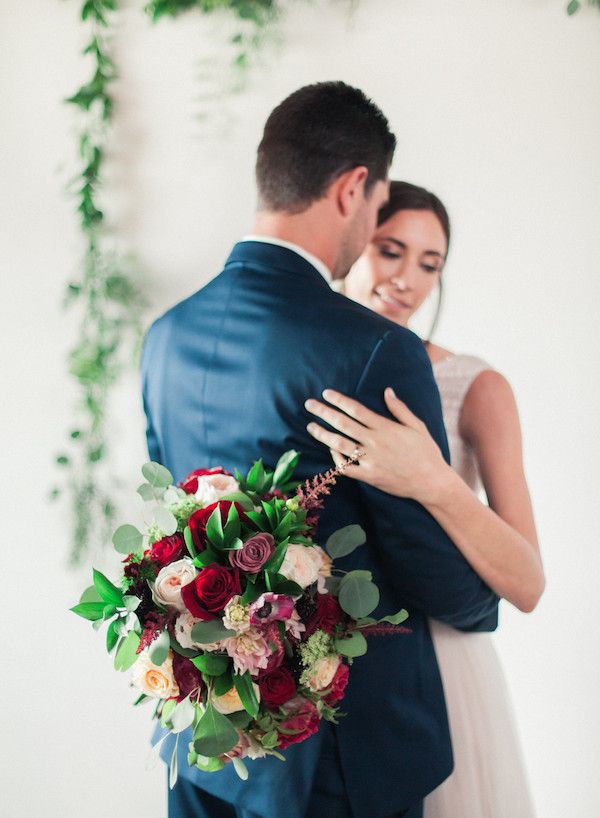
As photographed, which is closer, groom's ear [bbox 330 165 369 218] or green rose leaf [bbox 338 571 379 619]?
green rose leaf [bbox 338 571 379 619]

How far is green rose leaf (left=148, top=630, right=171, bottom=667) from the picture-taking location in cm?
114

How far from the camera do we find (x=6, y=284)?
2.46m

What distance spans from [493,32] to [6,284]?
157 cm

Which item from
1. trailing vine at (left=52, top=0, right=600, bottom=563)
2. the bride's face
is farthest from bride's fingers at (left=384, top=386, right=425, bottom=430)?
trailing vine at (left=52, top=0, right=600, bottom=563)

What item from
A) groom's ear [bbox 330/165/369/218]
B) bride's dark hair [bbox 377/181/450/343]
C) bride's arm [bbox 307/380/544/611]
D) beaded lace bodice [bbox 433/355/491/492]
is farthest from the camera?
bride's dark hair [bbox 377/181/450/343]

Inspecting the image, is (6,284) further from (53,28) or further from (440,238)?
(440,238)

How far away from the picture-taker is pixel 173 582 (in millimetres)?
1158

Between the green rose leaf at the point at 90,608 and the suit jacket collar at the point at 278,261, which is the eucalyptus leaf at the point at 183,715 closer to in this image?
the green rose leaf at the point at 90,608

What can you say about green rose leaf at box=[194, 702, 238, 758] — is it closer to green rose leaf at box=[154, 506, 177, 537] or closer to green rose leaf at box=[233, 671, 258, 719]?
green rose leaf at box=[233, 671, 258, 719]

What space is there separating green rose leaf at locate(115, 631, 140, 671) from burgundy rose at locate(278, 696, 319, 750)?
237 millimetres

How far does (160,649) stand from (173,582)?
9 centimetres

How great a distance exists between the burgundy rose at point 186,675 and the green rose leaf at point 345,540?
0.27 metres

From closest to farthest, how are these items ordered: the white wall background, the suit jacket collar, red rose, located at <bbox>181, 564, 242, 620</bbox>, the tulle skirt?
red rose, located at <bbox>181, 564, 242, 620</bbox> → the suit jacket collar → the tulle skirt → the white wall background

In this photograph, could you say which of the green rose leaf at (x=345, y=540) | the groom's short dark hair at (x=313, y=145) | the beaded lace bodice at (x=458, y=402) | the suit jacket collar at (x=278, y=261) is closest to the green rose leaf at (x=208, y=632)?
the green rose leaf at (x=345, y=540)
